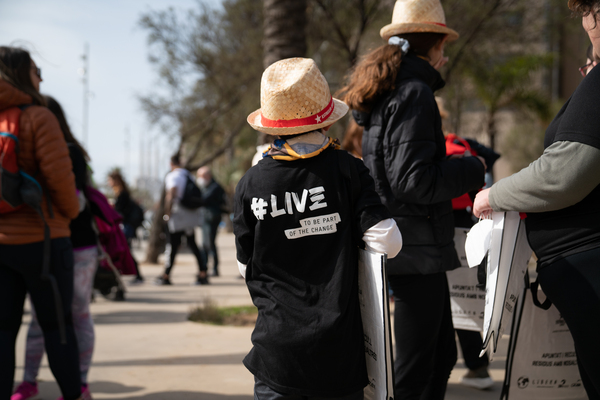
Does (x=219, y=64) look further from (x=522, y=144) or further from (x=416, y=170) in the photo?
(x=522, y=144)

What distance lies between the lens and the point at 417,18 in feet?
9.36

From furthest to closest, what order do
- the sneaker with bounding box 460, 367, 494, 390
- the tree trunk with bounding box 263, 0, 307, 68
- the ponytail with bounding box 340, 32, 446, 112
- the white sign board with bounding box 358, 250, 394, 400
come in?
the tree trunk with bounding box 263, 0, 307, 68, the sneaker with bounding box 460, 367, 494, 390, the ponytail with bounding box 340, 32, 446, 112, the white sign board with bounding box 358, 250, 394, 400

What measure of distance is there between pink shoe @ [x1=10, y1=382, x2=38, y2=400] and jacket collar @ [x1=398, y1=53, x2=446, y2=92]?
123 inches

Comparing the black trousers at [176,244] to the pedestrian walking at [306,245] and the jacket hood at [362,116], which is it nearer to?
the jacket hood at [362,116]

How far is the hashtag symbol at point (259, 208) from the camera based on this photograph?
82.5 inches

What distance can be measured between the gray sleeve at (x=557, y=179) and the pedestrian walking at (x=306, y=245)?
1.63ft

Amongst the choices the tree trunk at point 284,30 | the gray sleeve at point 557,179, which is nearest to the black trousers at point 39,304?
the gray sleeve at point 557,179

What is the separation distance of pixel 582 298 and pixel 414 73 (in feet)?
4.27

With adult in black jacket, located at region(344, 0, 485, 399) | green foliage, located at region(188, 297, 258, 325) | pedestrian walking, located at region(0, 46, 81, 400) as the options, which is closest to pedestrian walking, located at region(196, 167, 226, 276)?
green foliage, located at region(188, 297, 258, 325)

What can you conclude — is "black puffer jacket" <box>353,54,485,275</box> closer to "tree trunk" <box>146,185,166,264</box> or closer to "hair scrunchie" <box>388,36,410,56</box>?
"hair scrunchie" <box>388,36,410,56</box>

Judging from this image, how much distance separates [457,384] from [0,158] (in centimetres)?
331

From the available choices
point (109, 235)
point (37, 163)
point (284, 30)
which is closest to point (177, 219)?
point (284, 30)

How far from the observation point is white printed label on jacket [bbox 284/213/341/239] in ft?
6.78

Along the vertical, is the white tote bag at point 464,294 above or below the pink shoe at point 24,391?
above
